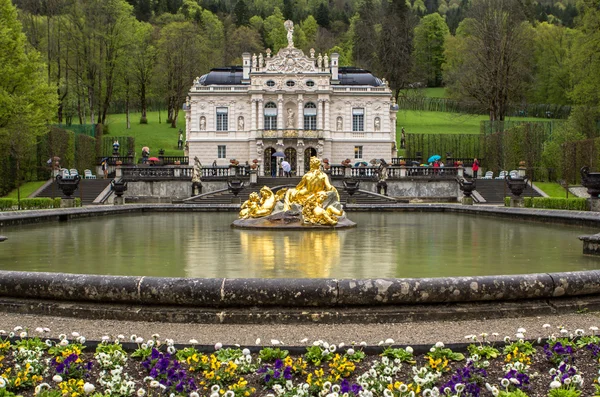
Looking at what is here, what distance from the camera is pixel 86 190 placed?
4431 centimetres

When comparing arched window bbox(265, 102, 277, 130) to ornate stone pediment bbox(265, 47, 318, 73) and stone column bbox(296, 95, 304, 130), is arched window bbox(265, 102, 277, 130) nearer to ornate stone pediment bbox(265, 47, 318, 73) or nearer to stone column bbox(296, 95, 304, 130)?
stone column bbox(296, 95, 304, 130)

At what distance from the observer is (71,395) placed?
16.9ft

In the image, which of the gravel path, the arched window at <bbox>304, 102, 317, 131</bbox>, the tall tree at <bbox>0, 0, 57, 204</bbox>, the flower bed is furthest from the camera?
the arched window at <bbox>304, 102, 317, 131</bbox>

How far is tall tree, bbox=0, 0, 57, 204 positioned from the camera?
40.4m

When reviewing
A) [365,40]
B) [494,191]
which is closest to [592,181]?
[494,191]

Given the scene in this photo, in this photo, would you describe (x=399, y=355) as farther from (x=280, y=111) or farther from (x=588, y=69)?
(x=280, y=111)

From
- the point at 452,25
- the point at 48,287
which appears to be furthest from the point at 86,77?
the point at 452,25

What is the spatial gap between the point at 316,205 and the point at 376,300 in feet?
36.6

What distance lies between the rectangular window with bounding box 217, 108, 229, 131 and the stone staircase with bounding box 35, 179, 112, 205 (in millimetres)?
21433

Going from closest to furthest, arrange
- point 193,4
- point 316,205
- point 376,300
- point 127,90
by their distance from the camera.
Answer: point 376,300 < point 316,205 < point 127,90 < point 193,4

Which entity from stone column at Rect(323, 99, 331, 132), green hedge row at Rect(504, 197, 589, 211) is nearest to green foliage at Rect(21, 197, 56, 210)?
green hedge row at Rect(504, 197, 589, 211)

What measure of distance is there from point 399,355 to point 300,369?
94cm

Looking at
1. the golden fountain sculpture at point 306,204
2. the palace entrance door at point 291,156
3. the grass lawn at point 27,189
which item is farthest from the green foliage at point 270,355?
the palace entrance door at point 291,156

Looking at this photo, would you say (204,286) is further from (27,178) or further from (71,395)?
(27,178)
